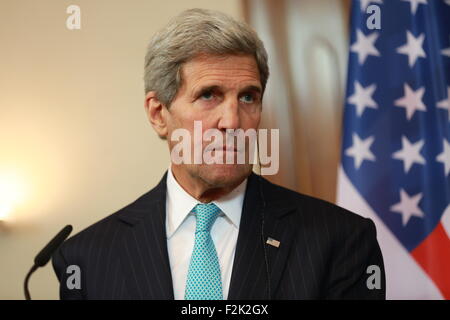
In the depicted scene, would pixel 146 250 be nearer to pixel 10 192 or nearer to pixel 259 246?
pixel 259 246

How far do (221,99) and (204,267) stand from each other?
428 mm

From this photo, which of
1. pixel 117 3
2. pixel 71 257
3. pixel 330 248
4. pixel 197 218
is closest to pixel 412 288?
pixel 330 248

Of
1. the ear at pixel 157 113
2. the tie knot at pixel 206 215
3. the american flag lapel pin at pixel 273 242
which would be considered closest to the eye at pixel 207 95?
the ear at pixel 157 113

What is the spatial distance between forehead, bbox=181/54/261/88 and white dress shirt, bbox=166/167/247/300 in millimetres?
294

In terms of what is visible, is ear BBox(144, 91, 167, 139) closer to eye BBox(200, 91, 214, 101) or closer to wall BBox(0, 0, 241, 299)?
eye BBox(200, 91, 214, 101)

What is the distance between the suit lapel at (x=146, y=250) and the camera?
4.57 ft

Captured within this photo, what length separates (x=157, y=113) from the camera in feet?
5.30

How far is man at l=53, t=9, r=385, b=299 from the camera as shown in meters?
1.40

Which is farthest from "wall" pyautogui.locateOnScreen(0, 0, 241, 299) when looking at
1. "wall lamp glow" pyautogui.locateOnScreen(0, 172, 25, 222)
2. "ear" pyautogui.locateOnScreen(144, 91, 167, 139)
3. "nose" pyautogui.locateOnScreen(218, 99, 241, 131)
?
"nose" pyautogui.locateOnScreen(218, 99, 241, 131)

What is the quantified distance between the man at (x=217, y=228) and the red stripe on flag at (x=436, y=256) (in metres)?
0.90

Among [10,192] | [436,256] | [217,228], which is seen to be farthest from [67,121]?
[436,256]

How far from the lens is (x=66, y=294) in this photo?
1.50m
